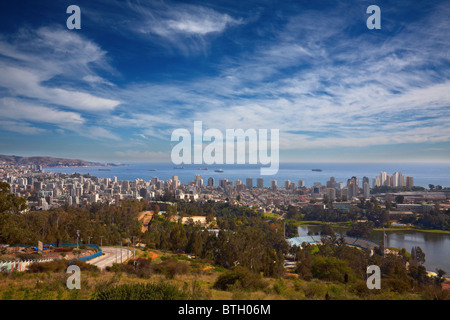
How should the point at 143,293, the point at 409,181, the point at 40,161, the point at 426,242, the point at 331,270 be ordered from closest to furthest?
the point at 143,293, the point at 331,270, the point at 426,242, the point at 409,181, the point at 40,161

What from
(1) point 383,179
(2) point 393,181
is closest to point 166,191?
(1) point 383,179

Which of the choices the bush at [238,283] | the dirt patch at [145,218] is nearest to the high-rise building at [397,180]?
the dirt patch at [145,218]

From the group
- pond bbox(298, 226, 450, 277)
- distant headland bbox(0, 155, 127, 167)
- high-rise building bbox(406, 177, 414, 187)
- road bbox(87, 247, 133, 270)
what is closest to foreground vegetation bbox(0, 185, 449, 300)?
road bbox(87, 247, 133, 270)

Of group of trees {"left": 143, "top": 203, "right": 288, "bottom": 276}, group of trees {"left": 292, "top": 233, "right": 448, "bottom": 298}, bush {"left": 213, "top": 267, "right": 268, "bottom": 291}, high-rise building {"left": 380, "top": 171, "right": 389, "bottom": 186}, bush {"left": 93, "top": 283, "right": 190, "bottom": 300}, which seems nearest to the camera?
bush {"left": 93, "top": 283, "right": 190, "bottom": 300}

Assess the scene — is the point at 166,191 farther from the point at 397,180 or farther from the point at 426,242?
the point at 397,180

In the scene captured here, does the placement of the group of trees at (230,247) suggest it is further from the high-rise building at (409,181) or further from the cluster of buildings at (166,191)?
the high-rise building at (409,181)

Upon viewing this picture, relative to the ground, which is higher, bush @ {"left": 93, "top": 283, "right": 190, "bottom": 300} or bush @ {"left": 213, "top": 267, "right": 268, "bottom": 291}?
bush @ {"left": 93, "top": 283, "right": 190, "bottom": 300}

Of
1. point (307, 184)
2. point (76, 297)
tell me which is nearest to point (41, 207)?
point (76, 297)

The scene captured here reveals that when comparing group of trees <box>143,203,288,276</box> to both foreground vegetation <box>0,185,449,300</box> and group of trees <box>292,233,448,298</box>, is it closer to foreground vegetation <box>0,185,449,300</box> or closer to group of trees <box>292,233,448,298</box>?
foreground vegetation <box>0,185,449,300</box>

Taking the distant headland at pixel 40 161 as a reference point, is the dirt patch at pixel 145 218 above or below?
below

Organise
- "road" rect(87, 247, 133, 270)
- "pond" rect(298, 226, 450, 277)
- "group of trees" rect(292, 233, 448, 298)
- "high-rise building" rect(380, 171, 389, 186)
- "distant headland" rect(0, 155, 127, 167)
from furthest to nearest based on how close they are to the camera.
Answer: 1. "high-rise building" rect(380, 171, 389, 186)
2. "distant headland" rect(0, 155, 127, 167)
3. "pond" rect(298, 226, 450, 277)
4. "road" rect(87, 247, 133, 270)
5. "group of trees" rect(292, 233, 448, 298)
